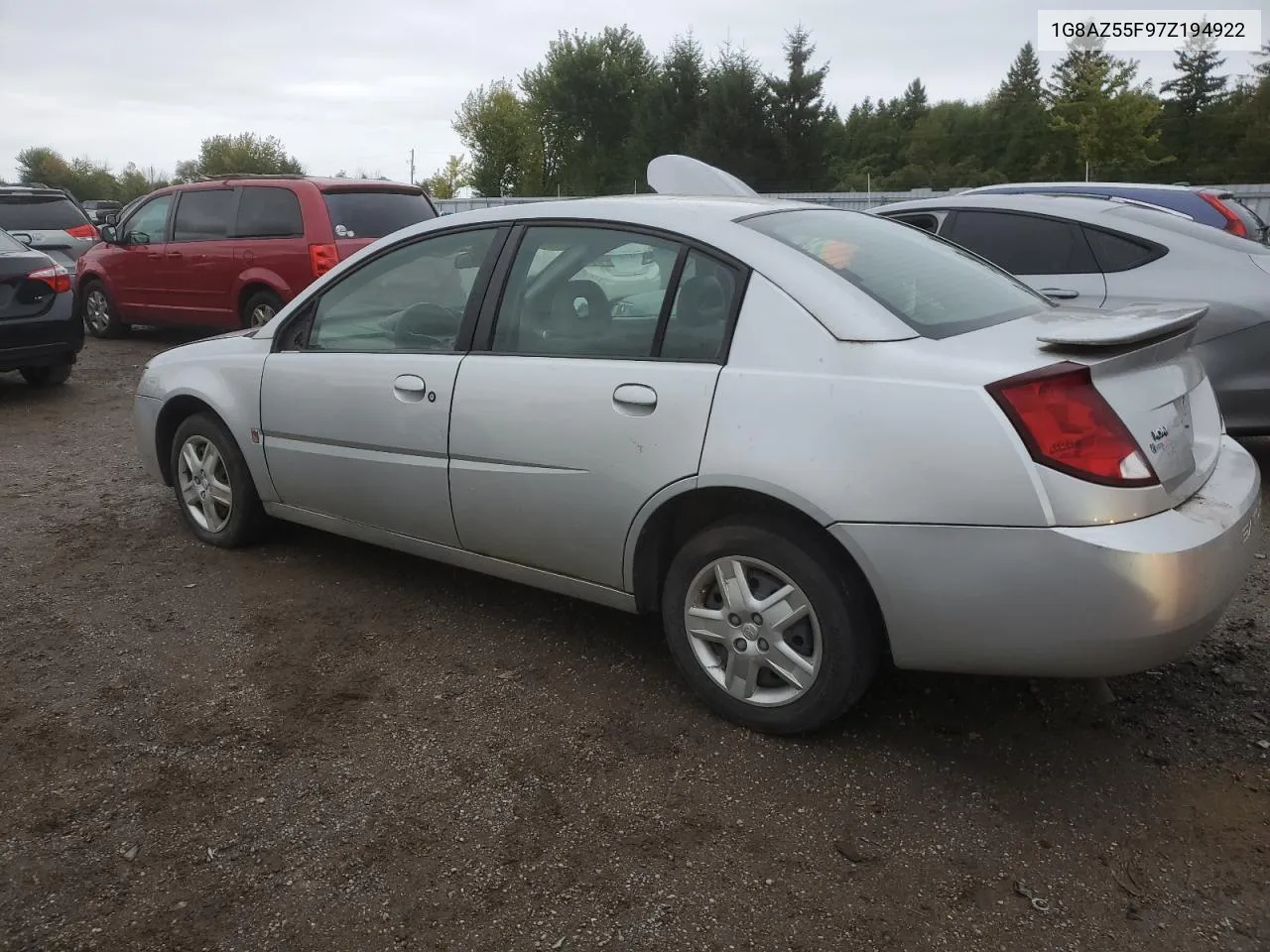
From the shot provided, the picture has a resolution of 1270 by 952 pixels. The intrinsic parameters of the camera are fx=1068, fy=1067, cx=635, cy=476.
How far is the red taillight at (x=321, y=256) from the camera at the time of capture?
9570mm

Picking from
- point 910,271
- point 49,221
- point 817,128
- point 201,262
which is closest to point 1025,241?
point 910,271

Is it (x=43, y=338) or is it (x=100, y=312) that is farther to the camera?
(x=100, y=312)

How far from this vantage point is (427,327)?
12.9 ft

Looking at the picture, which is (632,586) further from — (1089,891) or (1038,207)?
(1038,207)

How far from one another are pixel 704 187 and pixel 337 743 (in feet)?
9.16

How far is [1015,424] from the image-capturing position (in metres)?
2.59

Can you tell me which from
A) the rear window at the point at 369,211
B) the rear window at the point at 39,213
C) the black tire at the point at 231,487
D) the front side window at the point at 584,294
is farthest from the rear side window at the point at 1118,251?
the rear window at the point at 39,213

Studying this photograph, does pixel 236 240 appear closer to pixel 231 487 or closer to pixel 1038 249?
pixel 231 487

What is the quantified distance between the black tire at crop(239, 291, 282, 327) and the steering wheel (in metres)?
6.46

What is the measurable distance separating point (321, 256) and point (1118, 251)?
21.9 ft

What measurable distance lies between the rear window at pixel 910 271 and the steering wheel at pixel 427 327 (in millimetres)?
1170

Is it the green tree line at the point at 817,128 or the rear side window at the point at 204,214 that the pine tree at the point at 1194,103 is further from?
the rear side window at the point at 204,214

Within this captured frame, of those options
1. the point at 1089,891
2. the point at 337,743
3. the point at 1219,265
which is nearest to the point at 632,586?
the point at 337,743

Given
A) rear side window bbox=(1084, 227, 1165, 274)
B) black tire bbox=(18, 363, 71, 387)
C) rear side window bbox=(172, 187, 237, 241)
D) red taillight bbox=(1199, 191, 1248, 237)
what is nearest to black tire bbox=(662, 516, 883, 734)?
rear side window bbox=(1084, 227, 1165, 274)
